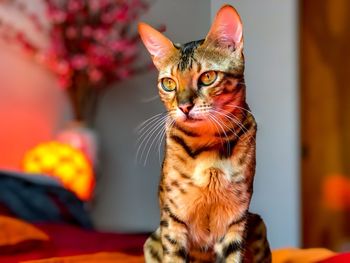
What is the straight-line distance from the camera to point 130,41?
79.4 inches

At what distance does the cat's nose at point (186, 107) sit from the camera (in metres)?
0.62

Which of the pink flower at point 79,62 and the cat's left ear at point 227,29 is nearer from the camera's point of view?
the cat's left ear at point 227,29

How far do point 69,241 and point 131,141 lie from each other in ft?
2.21

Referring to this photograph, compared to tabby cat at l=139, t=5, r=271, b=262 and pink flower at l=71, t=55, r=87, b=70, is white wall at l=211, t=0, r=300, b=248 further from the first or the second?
pink flower at l=71, t=55, r=87, b=70

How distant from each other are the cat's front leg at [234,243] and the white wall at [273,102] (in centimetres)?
11

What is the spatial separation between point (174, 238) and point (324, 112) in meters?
1.60

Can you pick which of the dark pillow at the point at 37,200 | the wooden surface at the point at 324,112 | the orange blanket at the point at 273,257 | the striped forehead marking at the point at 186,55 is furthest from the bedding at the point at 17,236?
the wooden surface at the point at 324,112

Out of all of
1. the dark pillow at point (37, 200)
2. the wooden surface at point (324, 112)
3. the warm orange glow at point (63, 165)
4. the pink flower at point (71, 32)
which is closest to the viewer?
the dark pillow at point (37, 200)

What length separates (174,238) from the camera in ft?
2.25

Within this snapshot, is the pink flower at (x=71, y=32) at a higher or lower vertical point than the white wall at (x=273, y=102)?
higher

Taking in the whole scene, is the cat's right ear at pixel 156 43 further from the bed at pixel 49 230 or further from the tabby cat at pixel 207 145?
the bed at pixel 49 230

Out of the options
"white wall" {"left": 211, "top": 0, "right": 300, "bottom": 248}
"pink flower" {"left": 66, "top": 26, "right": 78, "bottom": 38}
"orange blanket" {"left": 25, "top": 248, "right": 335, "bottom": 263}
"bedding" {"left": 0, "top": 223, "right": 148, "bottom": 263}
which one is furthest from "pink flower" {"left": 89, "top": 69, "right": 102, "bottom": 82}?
"orange blanket" {"left": 25, "top": 248, "right": 335, "bottom": 263}

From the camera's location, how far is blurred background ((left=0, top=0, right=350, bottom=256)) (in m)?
1.91

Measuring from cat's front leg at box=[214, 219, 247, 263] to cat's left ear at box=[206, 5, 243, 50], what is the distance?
0.21 meters
